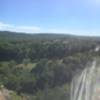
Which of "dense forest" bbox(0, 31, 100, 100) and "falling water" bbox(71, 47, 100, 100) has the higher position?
"falling water" bbox(71, 47, 100, 100)

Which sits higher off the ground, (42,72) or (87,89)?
(87,89)

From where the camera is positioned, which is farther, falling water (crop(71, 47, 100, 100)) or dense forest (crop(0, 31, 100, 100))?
dense forest (crop(0, 31, 100, 100))

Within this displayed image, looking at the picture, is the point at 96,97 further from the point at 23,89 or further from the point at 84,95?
the point at 23,89

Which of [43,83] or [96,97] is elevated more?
[96,97]

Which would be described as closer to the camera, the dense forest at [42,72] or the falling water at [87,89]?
the falling water at [87,89]

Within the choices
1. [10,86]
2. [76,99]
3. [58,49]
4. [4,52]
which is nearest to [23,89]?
[10,86]

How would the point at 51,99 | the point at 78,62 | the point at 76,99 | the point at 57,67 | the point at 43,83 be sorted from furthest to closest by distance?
the point at 78,62, the point at 57,67, the point at 43,83, the point at 51,99, the point at 76,99

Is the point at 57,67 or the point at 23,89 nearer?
the point at 23,89

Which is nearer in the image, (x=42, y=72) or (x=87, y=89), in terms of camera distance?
(x=87, y=89)

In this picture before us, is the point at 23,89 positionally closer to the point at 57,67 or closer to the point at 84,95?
the point at 57,67

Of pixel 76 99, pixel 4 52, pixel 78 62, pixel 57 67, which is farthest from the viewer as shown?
pixel 4 52

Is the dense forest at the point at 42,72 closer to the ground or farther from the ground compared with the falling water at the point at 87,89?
closer to the ground
